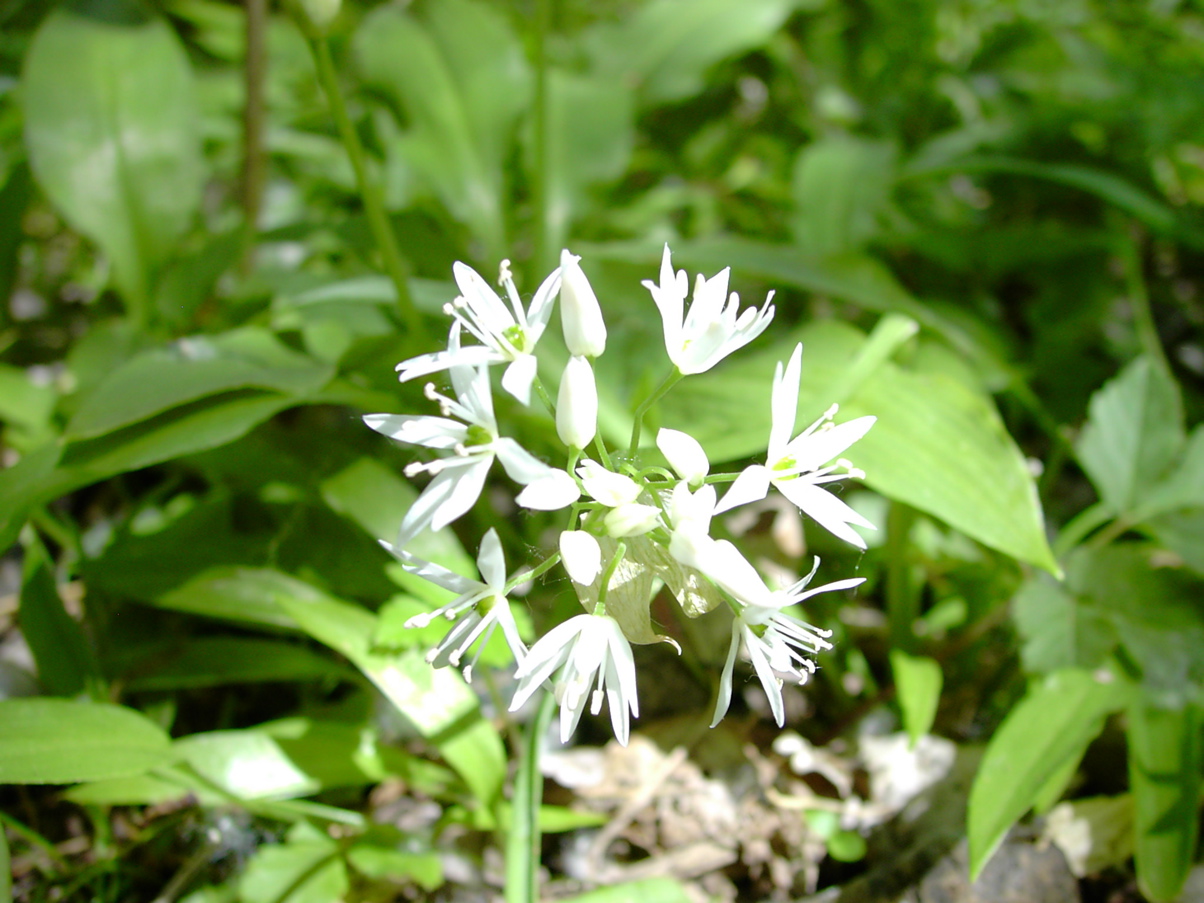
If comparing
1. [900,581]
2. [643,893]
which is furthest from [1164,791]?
[643,893]

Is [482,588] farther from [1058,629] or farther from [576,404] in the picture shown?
[1058,629]

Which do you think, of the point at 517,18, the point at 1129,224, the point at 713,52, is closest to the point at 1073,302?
the point at 1129,224

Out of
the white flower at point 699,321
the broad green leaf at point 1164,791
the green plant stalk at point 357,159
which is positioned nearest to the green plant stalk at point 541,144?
the green plant stalk at point 357,159

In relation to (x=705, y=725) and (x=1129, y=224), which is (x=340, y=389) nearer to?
(x=705, y=725)

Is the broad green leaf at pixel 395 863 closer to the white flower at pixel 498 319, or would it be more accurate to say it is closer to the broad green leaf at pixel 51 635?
the broad green leaf at pixel 51 635

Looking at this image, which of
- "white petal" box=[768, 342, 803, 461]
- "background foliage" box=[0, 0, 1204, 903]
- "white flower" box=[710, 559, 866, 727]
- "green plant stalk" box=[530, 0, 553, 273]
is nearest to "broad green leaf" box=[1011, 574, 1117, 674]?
"background foliage" box=[0, 0, 1204, 903]

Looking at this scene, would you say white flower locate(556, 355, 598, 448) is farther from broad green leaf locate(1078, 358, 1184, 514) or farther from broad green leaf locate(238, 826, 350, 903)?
broad green leaf locate(1078, 358, 1184, 514)

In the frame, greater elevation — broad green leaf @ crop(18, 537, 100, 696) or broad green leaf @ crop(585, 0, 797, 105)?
broad green leaf @ crop(585, 0, 797, 105)
